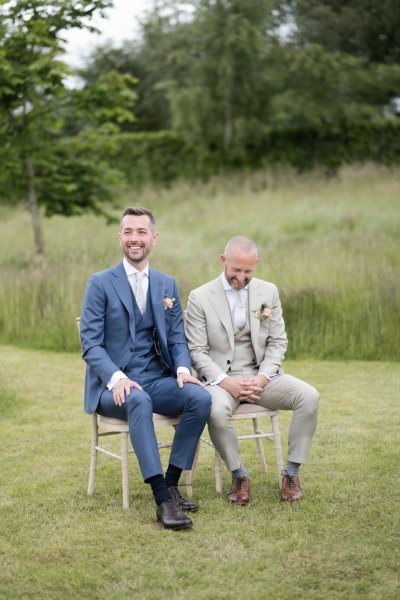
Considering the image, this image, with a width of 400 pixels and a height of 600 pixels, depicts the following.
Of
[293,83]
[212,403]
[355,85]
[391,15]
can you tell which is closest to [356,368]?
[212,403]

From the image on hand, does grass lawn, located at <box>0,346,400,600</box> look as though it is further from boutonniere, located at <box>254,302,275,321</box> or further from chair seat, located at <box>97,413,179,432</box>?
boutonniere, located at <box>254,302,275,321</box>

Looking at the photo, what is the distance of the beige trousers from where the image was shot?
4.65m

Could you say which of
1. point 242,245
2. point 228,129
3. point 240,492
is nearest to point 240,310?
point 242,245

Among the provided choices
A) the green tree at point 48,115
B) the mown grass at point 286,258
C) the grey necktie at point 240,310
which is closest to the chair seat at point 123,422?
the grey necktie at point 240,310

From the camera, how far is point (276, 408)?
4.87 m

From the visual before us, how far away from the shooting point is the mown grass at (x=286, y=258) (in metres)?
9.18

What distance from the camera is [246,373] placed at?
502 centimetres

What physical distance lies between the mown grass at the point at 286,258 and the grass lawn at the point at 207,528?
8.46ft

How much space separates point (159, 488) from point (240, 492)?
1.63ft

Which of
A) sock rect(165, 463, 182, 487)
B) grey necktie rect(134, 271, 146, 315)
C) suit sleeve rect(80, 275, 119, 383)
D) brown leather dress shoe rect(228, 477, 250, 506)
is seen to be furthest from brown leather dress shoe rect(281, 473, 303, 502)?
grey necktie rect(134, 271, 146, 315)

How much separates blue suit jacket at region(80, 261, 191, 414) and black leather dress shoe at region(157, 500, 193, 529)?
2.24ft

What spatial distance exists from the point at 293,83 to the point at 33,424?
1999 cm

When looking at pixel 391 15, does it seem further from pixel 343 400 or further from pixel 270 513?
pixel 270 513

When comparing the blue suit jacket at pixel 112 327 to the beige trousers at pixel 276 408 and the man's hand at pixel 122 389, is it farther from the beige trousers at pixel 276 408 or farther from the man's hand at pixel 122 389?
the beige trousers at pixel 276 408
